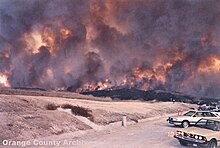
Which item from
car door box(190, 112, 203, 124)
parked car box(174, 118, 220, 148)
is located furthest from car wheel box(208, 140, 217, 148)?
car door box(190, 112, 203, 124)

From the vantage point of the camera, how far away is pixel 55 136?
24.7m

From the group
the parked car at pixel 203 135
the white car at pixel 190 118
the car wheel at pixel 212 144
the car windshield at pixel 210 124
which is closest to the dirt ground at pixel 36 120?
the white car at pixel 190 118

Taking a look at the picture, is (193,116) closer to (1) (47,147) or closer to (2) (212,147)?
(2) (212,147)

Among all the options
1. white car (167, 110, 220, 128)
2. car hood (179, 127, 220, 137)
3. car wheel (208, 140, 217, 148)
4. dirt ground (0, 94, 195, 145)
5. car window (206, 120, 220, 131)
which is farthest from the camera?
white car (167, 110, 220, 128)

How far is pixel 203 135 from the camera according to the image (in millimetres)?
17562

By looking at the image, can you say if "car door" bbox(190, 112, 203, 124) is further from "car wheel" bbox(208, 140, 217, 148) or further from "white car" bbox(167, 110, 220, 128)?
"car wheel" bbox(208, 140, 217, 148)

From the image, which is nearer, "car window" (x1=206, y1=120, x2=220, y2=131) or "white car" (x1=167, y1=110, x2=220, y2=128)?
"car window" (x1=206, y1=120, x2=220, y2=131)

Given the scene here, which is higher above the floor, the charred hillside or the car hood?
the charred hillside

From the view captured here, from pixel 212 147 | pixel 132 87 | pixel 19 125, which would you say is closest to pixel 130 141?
pixel 212 147

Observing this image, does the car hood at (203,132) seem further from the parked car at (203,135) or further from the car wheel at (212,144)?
the car wheel at (212,144)

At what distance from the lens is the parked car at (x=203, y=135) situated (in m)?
17.5

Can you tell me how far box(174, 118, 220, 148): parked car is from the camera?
57.5 feet

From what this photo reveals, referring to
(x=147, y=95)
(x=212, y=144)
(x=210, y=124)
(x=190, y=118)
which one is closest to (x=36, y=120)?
(x=190, y=118)

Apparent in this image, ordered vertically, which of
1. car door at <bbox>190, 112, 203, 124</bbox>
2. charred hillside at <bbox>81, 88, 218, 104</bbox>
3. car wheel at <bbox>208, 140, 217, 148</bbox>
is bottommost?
car wheel at <bbox>208, 140, 217, 148</bbox>
